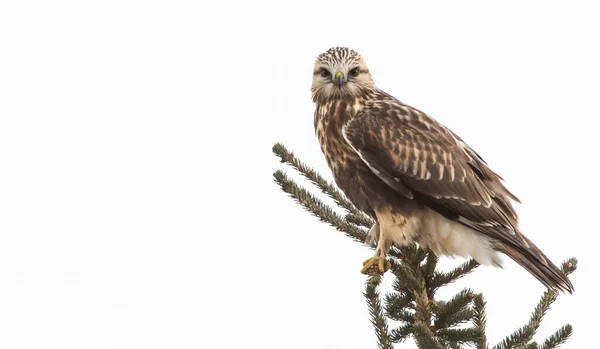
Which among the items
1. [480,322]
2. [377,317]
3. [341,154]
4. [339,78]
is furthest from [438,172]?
[480,322]

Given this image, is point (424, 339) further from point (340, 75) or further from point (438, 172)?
point (340, 75)

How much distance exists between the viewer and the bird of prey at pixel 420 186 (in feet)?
18.4

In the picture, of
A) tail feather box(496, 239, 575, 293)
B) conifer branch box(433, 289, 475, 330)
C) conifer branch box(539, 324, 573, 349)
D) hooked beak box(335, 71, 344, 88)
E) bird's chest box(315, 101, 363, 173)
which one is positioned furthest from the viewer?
hooked beak box(335, 71, 344, 88)

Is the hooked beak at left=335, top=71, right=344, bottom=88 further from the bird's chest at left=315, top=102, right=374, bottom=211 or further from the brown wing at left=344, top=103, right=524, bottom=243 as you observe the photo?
the brown wing at left=344, top=103, right=524, bottom=243

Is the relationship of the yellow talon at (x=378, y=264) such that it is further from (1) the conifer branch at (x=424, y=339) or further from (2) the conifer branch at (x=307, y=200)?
(1) the conifer branch at (x=424, y=339)

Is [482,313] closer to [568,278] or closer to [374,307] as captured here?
[374,307]

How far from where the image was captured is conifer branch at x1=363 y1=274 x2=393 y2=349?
3.85 meters

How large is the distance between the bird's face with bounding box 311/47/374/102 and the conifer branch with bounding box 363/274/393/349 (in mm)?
2610

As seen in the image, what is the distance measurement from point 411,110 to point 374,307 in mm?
2627

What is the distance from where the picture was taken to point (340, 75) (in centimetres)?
618

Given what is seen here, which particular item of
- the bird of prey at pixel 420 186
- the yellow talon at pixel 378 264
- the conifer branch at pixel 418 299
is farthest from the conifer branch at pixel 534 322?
the yellow talon at pixel 378 264

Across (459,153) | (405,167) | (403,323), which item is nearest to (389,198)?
(405,167)

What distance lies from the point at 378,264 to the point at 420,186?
0.84 meters

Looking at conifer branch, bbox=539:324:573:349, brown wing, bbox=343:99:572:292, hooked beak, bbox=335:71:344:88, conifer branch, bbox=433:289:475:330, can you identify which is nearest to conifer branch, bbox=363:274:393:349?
conifer branch, bbox=433:289:475:330
